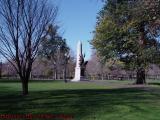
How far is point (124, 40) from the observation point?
45.8 m

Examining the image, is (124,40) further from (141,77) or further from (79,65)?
(79,65)

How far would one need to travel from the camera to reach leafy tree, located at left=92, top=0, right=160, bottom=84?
41.9m

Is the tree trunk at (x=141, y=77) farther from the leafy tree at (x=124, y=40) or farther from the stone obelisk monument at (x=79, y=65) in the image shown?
the stone obelisk monument at (x=79, y=65)

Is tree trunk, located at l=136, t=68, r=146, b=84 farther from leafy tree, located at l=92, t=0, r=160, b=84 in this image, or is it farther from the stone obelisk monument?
the stone obelisk monument

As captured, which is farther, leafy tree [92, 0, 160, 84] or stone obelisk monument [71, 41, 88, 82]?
stone obelisk monument [71, 41, 88, 82]

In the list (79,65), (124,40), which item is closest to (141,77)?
(124,40)

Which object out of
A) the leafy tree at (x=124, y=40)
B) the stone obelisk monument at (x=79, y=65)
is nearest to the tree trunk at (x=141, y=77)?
the leafy tree at (x=124, y=40)

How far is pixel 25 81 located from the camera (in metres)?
24.5

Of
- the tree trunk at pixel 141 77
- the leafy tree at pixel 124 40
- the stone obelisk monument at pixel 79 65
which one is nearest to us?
the leafy tree at pixel 124 40

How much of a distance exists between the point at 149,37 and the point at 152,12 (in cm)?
2907

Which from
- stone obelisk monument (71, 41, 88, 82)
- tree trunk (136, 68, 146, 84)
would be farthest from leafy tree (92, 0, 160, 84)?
stone obelisk monument (71, 41, 88, 82)

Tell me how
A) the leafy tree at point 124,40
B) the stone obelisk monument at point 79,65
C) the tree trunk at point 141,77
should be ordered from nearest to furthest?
the leafy tree at point 124,40 < the tree trunk at point 141,77 < the stone obelisk monument at point 79,65

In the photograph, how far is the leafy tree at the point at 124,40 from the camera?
41.9 metres

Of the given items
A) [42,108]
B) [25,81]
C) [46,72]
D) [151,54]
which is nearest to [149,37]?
[151,54]
